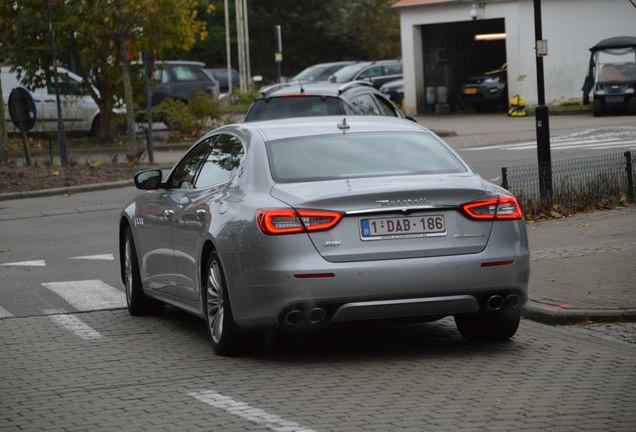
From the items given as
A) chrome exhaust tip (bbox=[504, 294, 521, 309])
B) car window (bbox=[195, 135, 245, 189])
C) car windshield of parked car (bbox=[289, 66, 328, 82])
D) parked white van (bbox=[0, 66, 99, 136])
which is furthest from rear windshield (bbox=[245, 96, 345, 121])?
car windshield of parked car (bbox=[289, 66, 328, 82])

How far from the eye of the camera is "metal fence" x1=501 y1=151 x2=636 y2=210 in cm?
1567

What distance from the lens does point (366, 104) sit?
1808 cm

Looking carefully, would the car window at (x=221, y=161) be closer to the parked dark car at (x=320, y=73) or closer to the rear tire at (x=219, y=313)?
the rear tire at (x=219, y=313)

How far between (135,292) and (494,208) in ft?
11.7

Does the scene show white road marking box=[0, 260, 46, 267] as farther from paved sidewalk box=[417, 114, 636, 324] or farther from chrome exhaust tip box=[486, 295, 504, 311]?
chrome exhaust tip box=[486, 295, 504, 311]

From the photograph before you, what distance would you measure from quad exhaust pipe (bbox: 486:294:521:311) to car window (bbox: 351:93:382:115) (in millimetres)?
9787

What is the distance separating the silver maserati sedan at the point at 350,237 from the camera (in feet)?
25.3

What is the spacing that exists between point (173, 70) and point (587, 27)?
13005 millimetres

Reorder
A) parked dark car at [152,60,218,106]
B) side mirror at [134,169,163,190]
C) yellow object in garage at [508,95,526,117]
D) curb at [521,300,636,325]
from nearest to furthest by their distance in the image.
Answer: curb at [521,300,636,325] < side mirror at [134,169,163,190] < yellow object in garage at [508,95,526,117] < parked dark car at [152,60,218,106]

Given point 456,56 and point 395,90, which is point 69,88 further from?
point 456,56

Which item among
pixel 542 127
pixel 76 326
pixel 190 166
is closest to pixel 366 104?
pixel 542 127

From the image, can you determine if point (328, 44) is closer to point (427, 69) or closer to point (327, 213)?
point (427, 69)

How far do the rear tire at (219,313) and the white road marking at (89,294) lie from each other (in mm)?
2600

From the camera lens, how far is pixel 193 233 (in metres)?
8.80
